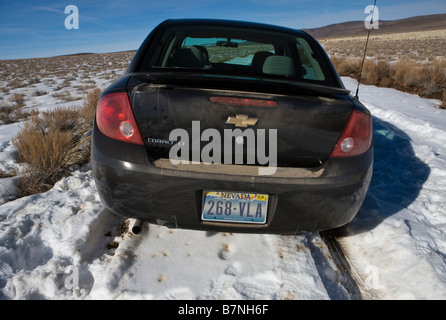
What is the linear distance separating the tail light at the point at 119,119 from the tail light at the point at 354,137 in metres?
1.15

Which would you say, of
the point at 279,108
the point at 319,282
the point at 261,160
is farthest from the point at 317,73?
the point at 319,282

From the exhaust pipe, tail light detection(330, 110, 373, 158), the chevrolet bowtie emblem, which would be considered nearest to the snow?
the exhaust pipe

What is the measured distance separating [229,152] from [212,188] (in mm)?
223

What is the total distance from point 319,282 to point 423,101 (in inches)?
283

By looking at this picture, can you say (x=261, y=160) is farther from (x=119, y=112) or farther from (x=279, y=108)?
(x=119, y=112)

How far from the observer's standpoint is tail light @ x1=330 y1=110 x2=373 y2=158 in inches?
64.4

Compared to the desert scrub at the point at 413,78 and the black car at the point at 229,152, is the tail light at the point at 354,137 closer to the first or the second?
the black car at the point at 229,152

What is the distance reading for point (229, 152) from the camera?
157 centimetres

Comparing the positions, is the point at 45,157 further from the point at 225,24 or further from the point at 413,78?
the point at 413,78

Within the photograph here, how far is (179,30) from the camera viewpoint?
242 cm

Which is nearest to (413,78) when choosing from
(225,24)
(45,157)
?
(225,24)

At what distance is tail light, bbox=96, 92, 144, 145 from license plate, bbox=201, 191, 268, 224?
0.52 m

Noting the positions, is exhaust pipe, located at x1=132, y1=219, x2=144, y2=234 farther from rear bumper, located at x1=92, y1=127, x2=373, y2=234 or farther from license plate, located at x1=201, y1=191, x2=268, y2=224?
license plate, located at x1=201, y1=191, x2=268, y2=224

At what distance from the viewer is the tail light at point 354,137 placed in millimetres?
1637
